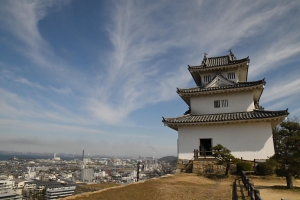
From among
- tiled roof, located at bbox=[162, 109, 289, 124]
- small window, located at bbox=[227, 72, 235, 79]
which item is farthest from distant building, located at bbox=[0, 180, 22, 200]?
small window, located at bbox=[227, 72, 235, 79]

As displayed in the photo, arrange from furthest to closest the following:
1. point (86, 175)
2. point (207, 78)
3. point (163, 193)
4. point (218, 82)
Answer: point (86, 175), point (207, 78), point (218, 82), point (163, 193)

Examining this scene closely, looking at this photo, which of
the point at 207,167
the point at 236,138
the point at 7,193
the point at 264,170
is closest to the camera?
the point at 264,170

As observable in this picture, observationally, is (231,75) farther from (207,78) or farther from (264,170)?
(264,170)

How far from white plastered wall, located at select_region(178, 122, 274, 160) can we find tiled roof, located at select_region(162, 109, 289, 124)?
0.81 m

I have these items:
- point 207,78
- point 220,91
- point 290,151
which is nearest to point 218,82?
point 220,91

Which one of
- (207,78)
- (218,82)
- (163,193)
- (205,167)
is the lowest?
(163,193)

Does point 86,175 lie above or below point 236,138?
below

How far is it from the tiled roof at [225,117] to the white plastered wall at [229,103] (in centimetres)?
70

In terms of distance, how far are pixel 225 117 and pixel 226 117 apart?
9 cm

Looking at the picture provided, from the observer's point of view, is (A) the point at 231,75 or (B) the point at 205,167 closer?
(B) the point at 205,167

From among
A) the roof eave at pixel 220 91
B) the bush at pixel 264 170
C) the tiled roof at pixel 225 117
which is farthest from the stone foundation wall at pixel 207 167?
the roof eave at pixel 220 91

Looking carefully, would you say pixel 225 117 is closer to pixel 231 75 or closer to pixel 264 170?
pixel 264 170

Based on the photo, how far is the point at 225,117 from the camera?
18.0 m

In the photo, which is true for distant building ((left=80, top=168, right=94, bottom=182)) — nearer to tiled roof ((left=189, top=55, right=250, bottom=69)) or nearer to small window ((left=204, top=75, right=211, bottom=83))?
small window ((left=204, top=75, right=211, bottom=83))
